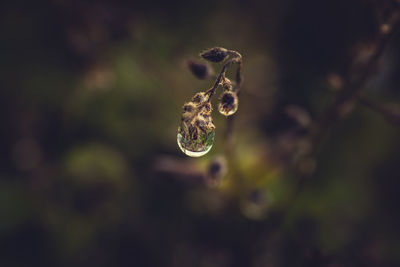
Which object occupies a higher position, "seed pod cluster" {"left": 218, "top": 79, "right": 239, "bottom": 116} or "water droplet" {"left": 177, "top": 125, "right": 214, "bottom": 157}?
"seed pod cluster" {"left": 218, "top": 79, "right": 239, "bottom": 116}

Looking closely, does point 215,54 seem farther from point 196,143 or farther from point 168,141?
point 168,141

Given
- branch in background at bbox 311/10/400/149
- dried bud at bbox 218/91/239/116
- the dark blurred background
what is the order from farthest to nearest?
the dark blurred background < branch in background at bbox 311/10/400/149 < dried bud at bbox 218/91/239/116

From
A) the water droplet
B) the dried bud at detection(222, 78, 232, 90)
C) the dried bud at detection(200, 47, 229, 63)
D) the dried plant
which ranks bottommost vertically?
the water droplet

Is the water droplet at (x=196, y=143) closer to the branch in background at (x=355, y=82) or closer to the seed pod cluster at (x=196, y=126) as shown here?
the seed pod cluster at (x=196, y=126)

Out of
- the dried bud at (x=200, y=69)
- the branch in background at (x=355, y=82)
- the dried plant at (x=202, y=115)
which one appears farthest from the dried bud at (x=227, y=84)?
the branch in background at (x=355, y=82)

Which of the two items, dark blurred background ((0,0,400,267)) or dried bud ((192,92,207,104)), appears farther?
dark blurred background ((0,0,400,267))

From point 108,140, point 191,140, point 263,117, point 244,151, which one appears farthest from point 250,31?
point 191,140

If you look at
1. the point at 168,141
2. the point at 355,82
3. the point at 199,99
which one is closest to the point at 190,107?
the point at 199,99

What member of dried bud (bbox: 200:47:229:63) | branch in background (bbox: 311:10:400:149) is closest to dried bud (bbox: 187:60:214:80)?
dried bud (bbox: 200:47:229:63)

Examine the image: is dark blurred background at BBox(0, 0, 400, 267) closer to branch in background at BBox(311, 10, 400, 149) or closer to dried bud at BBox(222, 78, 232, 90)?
branch in background at BBox(311, 10, 400, 149)
